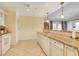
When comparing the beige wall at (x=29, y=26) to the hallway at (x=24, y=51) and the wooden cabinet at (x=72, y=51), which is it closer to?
the hallway at (x=24, y=51)

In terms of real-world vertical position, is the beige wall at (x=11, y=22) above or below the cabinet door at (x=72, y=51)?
above

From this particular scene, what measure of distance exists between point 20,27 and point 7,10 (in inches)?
138

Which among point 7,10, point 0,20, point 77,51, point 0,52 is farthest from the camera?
point 7,10

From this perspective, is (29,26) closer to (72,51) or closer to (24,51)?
(24,51)

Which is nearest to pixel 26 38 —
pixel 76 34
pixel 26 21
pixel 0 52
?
pixel 26 21

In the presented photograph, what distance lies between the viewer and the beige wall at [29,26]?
10.9m

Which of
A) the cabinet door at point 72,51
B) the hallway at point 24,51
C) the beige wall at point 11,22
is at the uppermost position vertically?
the beige wall at point 11,22

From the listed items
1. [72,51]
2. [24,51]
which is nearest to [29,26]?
[24,51]

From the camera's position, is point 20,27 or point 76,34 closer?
point 76,34

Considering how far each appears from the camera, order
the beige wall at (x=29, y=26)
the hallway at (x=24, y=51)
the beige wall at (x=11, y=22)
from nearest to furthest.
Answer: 1. the hallway at (x=24, y=51)
2. the beige wall at (x=11, y=22)
3. the beige wall at (x=29, y=26)

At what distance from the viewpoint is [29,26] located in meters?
11.1

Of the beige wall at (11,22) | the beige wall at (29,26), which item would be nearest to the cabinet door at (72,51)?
the beige wall at (11,22)

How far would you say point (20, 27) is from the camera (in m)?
10.9

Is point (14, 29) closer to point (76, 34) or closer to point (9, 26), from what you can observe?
point (9, 26)
